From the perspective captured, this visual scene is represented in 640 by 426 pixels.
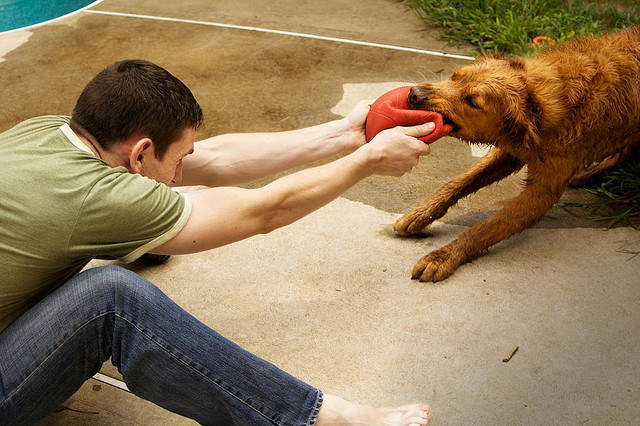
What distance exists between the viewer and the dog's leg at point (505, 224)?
2840 millimetres

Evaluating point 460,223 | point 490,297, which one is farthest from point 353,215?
point 490,297

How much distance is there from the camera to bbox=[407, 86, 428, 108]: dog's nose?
270cm

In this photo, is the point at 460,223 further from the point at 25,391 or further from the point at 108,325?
the point at 25,391

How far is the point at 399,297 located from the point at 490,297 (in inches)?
15.6

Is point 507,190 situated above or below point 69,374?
below

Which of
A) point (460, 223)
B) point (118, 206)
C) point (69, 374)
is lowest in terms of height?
point (460, 223)

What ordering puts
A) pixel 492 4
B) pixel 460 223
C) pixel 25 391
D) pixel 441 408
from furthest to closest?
pixel 492 4, pixel 460 223, pixel 441 408, pixel 25 391

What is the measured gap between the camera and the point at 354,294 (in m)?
2.79

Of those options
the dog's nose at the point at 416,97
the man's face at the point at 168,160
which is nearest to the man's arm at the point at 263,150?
the dog's nose at the point at 416,97

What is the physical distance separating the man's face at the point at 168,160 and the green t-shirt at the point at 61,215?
204 mm

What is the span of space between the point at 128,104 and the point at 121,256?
46 cm

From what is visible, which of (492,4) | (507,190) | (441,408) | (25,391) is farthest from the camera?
(492,4)

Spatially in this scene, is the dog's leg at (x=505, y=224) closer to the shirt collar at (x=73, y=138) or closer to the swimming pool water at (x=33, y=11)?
the shirt collar at (x=73, y=138)

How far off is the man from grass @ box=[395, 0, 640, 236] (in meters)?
3.19
